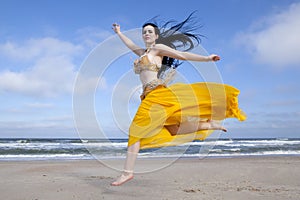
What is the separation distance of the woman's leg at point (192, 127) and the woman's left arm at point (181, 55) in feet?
3.21

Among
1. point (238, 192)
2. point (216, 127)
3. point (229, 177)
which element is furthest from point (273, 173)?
point (216, 127)

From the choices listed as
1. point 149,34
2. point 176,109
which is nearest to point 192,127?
point 176,109

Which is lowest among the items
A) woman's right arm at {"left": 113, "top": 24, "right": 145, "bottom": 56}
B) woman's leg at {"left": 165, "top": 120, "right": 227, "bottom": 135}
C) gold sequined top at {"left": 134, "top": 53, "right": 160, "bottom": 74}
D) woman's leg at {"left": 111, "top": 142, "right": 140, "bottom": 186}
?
woman's leg at {"left": 111, "top": 142, "right": 140, "bottom": 186}

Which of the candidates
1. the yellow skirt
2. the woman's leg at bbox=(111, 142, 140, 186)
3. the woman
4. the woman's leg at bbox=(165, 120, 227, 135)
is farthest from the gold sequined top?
the woman's leg at bbox=(111, 142, 140, 186)

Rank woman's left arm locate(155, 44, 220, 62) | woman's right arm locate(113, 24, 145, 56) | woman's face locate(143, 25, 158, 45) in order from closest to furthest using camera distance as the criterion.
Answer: woman's left arm locate(155, 44, 220, 62), woman's face locate(143, 25, 158, 45), woman's right arm locate(113, 24, 145, 56)

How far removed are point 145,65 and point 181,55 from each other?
0.56m

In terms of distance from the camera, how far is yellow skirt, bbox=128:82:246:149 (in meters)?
4.80

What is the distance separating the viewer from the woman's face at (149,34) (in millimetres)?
5234

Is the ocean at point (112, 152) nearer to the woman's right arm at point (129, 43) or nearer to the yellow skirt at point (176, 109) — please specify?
the woman's right arm at point (129, 43)

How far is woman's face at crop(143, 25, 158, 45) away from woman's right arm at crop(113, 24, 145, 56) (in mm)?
186

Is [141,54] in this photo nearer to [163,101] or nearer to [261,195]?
[163,101]

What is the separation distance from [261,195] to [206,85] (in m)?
1.88

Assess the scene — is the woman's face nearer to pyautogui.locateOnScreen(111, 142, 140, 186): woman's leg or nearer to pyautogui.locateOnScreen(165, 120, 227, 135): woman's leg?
pyautogui.locateOnScreen(165, 120, 227, 135): woman's leg

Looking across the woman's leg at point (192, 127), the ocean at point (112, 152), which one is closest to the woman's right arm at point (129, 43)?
the woman's leg at point (192, 127)
